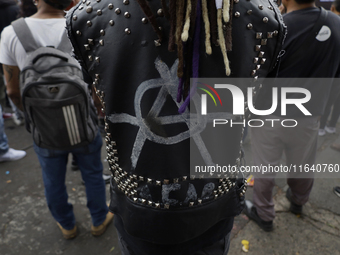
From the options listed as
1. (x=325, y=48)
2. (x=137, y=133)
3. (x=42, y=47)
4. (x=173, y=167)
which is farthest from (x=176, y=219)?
(x=325, y=48)

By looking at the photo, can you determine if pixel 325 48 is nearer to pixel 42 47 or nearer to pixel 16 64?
pixel 42 47

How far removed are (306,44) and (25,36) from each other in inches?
82.3

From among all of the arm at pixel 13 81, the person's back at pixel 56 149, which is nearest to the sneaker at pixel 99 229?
the person's back at pixel 56 149

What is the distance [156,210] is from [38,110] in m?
1.22

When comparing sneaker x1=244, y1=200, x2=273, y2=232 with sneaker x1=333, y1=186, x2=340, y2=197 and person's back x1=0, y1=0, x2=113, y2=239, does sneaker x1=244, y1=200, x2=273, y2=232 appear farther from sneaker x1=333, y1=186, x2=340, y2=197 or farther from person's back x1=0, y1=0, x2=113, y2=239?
person's back x1=0, y1=0, x2=113, y2=239

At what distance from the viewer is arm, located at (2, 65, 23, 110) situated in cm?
202

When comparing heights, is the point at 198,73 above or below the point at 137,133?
above

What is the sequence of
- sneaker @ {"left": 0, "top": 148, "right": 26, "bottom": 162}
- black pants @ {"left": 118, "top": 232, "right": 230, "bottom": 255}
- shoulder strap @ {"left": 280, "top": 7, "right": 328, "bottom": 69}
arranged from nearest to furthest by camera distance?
black pants @ {"left": 118, "top": 232, "right": 230, "bottom": 255} < shoulder strap @ {"left": 280, "top": 7, "right": 328, "bottom": 69} < sneaker @ {"left": 0, "top": 148, "right": 26, "bottom": 162}

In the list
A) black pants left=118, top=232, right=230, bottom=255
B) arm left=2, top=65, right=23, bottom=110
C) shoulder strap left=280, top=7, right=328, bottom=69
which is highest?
shoulder strap left=280, top=7, right=328, bottom=69

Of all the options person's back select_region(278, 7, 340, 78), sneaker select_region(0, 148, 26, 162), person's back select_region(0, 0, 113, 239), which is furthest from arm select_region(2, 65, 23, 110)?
person's back select_region(278, 7, 340, 78)

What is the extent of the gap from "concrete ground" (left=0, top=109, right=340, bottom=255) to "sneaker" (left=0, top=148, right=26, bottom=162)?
0.46 m

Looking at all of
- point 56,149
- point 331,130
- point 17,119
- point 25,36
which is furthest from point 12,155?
point 331,130

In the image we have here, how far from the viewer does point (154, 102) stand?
0.99 m

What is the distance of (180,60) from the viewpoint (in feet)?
2.91
